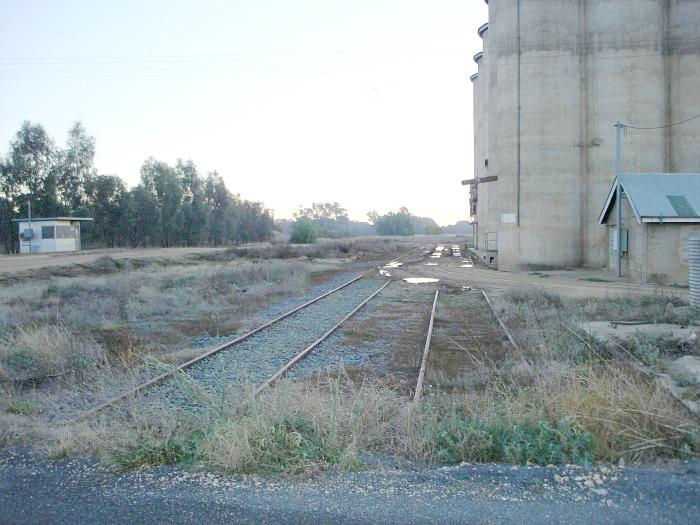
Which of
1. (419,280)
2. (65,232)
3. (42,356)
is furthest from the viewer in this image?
(65,232)

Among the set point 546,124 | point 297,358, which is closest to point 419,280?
point 546,124

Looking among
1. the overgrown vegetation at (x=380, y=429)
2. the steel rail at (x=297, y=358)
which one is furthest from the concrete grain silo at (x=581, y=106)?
the overgrown vegetation at (x=380, y=429)

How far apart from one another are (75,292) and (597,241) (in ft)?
81.0

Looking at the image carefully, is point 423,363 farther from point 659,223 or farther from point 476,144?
point 476,144

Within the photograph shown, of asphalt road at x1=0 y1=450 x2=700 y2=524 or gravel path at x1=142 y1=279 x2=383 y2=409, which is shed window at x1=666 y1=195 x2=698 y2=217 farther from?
asphalt road at x1=0 y1=450 x2=700 y2=524

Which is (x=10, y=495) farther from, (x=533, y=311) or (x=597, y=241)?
(x=597, y=241)

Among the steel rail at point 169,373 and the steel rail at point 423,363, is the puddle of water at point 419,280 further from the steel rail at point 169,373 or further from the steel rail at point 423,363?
the steel rail at point 423,363

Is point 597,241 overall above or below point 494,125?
below

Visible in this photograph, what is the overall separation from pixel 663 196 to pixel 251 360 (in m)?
19.8

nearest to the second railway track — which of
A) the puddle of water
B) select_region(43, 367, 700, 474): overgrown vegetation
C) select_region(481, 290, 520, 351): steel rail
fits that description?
select_region(43, 367, 700, 474): overgrown vegetation

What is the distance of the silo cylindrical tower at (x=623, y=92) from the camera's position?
31328 millimetres

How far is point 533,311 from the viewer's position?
1600 cm

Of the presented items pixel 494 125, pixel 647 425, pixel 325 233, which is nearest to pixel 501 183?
pixel 494 125

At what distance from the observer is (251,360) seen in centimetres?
1080
